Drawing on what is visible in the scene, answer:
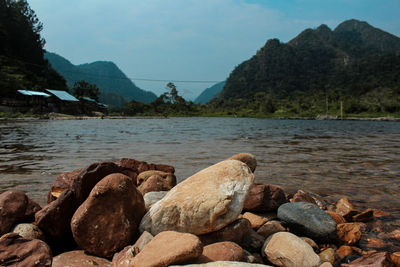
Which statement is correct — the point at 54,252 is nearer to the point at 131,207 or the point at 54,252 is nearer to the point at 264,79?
the point at 131,207

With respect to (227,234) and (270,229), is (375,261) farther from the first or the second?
(227,234)

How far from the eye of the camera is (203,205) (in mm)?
2963

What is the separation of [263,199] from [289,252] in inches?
51.7

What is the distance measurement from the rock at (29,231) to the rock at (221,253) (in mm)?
1899

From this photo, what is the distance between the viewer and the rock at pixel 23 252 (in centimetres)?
230

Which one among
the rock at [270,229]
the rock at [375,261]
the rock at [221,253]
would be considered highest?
the rock at [221,253]

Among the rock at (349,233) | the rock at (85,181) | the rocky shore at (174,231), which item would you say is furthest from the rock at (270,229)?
the rock at (85,181)

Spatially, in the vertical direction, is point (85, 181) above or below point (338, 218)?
above

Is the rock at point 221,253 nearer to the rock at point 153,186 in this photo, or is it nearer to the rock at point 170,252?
the rock at point 170,252

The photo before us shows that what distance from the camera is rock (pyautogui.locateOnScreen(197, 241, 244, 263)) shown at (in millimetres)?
2553

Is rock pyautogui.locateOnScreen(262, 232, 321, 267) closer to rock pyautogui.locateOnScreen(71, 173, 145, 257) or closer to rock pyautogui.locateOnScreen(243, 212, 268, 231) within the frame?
rock pyautogui.locateOnScreen(243, 212, 268, 231)

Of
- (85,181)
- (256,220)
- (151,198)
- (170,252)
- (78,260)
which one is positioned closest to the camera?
(170,252)

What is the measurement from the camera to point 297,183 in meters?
6.51

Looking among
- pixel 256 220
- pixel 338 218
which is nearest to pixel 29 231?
pixel 256 220
